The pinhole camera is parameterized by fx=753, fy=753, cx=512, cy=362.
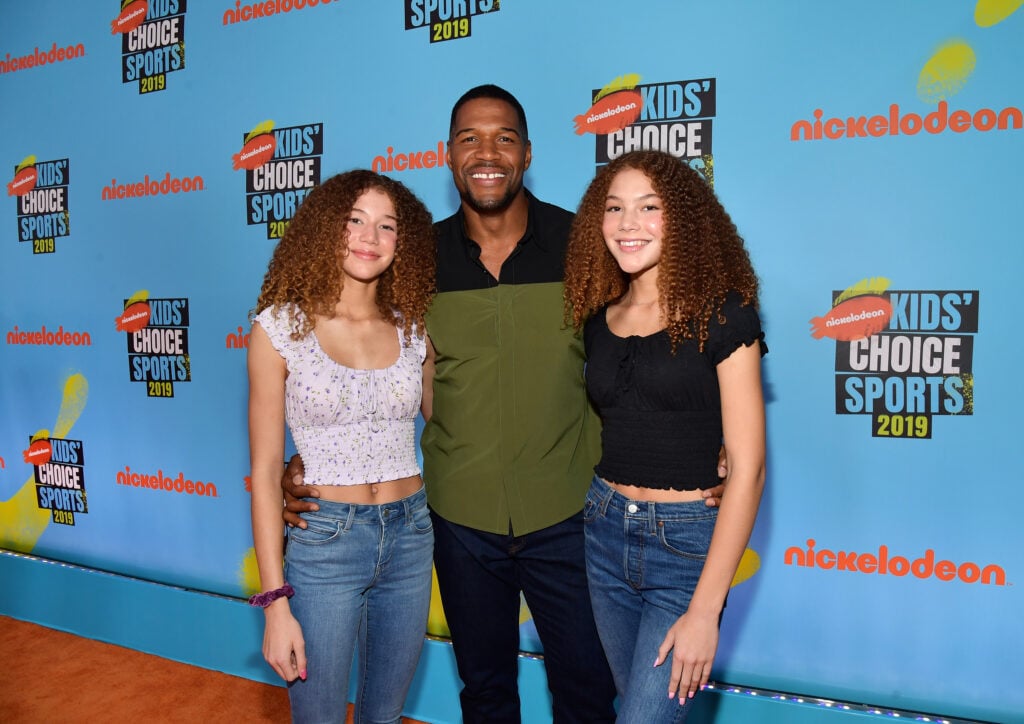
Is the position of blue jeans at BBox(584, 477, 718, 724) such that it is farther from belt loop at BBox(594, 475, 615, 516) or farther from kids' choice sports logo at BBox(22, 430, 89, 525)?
kids' choice sports logo at BBox(22, 430, 89, 525)

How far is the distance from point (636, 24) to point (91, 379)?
9.66ft

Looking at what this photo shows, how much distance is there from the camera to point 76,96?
3551mm

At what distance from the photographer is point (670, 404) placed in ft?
4.78

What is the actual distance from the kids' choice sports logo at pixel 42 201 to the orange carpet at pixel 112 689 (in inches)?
73.9

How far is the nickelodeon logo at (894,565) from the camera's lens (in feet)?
7.36

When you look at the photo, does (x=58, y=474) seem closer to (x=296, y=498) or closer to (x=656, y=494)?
(x=296, y=498)

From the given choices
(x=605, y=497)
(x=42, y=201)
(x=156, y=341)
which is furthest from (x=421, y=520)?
(x=42, y=201)

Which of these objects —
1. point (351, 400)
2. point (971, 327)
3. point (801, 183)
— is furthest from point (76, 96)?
point (971, 327)

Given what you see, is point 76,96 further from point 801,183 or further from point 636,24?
point 801,183

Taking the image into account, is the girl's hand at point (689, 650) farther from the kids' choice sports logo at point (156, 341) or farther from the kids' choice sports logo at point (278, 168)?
the kids' choice sports logo at point (156, 341)

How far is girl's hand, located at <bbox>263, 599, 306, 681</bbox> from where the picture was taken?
151 cm

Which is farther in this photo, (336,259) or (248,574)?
(248,574)

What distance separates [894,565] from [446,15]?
238cm

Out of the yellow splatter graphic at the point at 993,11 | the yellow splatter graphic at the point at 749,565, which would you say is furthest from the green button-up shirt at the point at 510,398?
the yellow splatter graphic at the point at 993,11
